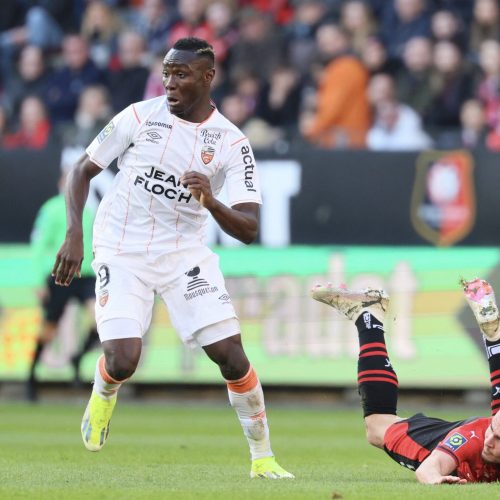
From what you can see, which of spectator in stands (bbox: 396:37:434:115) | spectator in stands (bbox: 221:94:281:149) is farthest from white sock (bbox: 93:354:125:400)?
spectator in stands (bbox: 396:37:434:115)

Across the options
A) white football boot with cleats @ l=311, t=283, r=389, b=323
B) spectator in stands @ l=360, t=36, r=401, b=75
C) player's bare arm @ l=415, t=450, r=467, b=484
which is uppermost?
spectator in stands @ l=360, t=36, r=401, b=75

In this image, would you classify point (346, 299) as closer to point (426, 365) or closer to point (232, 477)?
point (232, 477)

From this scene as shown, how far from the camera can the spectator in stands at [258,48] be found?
1730 cm

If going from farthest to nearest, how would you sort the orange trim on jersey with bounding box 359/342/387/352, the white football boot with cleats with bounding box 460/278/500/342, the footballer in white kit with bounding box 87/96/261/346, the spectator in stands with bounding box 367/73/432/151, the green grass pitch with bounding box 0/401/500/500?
the spectator in stands with bounding box 367/73/432/151
the orange trim on jersey with bounding box 359/342/387/352
the footballer in white kit with bounding box 87/96/261/346
the white football boot with cleats with bounding box 460/278/500/342
the green grass pitch with bounding box 0/401/500/500

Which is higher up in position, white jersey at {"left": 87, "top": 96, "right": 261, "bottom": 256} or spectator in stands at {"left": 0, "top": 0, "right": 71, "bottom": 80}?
A: spectator in stands at {"left": 0, "top": 0, "right": 71, "bottom": 80}

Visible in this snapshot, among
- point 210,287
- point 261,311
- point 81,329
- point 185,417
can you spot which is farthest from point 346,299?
point 81,329

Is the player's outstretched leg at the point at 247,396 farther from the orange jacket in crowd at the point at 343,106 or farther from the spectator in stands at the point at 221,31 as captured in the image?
the spectator in stands at the point at 221,31

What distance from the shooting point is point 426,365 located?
48.8 ft

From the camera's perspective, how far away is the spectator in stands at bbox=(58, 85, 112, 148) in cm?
1603

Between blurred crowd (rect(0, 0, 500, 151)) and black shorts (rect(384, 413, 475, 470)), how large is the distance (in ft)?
23.8

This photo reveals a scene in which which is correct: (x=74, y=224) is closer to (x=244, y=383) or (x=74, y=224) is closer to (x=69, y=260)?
(x=69, y=260)

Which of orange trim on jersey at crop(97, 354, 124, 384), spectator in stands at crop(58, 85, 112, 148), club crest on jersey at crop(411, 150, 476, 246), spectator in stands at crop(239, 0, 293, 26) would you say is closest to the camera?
orange trim on jersey at crop(97, 354, 124, 384)

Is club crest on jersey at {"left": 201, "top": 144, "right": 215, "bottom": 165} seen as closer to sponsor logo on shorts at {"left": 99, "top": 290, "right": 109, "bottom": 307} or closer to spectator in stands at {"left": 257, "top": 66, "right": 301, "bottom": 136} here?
sponsor logo on shorts at {"left": 99, "top": 290, "right": 109, "bottom": 307}

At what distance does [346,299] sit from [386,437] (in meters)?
1.01
